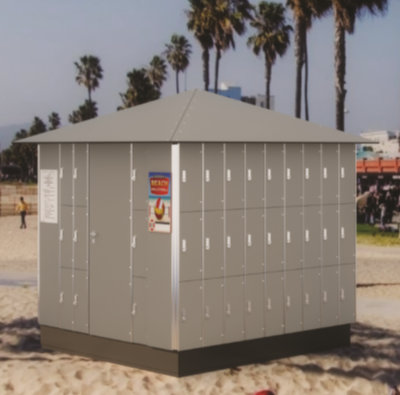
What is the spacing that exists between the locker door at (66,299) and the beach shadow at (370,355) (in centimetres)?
341

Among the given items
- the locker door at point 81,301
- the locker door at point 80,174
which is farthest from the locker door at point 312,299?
the locker door at point 80,174

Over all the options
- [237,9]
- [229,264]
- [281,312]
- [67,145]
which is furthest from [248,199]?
[237,9]

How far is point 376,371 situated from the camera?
41.0ft

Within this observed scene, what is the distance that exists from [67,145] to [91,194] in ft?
2.84

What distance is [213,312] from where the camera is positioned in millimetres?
11922

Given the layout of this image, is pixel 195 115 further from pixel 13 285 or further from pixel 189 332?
pixel 13 285

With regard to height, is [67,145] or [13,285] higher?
[67,145]

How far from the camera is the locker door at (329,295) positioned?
13133 millimetres

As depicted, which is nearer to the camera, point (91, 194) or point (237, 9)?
point (91, 194)

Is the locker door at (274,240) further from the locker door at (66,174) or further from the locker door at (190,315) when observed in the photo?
the locker door at (66,174)

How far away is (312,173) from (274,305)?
2.11m

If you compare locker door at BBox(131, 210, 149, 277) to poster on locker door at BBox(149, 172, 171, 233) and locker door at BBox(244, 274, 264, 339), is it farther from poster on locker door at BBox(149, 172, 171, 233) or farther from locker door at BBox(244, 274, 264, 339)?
locker door at BBox(244, 274, 264, 339)

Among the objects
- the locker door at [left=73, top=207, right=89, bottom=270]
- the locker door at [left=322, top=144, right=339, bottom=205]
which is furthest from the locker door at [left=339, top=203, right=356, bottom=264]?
the locker door at [left=73, top=207, right=89, bottom=270]

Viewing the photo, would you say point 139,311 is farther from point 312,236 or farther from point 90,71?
point 90,71
